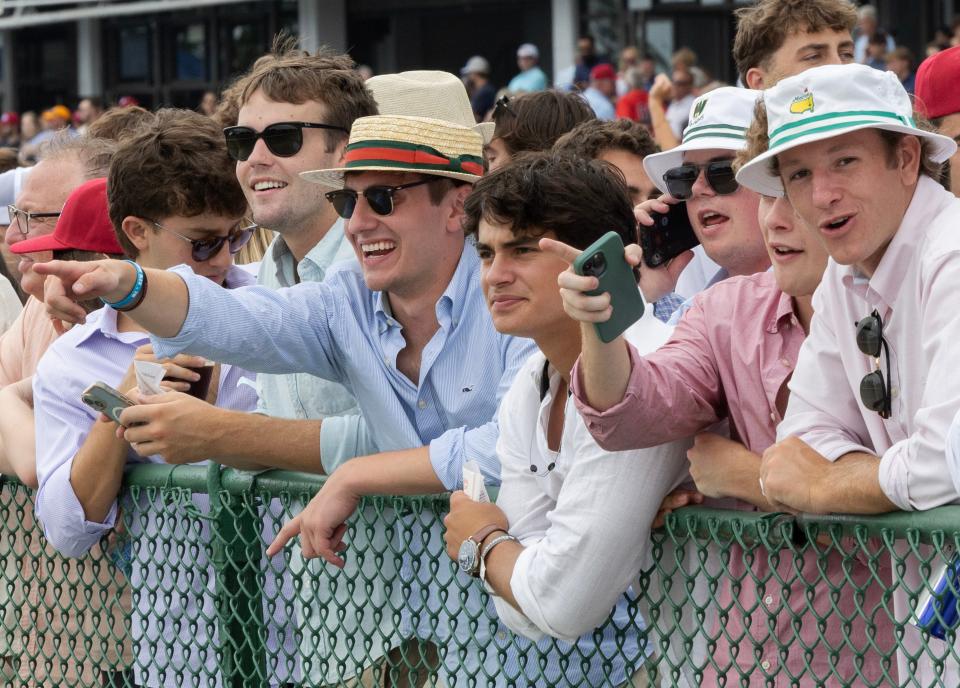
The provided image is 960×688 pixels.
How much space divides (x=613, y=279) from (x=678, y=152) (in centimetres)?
157

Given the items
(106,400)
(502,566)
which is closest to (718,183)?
(502,566)

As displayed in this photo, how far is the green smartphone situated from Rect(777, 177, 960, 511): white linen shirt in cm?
44

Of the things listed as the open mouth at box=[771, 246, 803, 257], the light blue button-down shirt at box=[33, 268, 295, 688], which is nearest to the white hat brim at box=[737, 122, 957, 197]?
the open mouth at box=[771, 246, 803, 257]

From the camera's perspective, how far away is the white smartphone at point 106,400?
11.8ft

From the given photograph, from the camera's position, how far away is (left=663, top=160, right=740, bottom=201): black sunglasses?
3.92 meters

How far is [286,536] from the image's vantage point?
3451mm

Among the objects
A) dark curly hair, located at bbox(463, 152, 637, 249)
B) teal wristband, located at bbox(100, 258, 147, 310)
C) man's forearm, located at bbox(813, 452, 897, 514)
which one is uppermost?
dark curly hair, located at bbox(463, 152, 637, 249)

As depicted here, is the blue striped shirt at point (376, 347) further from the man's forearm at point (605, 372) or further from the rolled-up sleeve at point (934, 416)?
the rolled-up sleeve at point (934, 416)

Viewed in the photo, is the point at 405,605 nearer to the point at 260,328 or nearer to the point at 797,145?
the point at 260,328

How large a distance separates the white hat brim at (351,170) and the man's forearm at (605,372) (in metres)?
0.98

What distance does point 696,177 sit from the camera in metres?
3.99

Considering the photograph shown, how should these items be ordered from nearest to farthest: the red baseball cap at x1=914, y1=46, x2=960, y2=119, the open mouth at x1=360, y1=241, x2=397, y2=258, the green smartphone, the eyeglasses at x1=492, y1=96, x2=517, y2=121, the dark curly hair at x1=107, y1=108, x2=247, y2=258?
the green smartphone, the open mouth at x1=360, y1=241, x2=397, y2=258, the red baseball cap at x1=914, y1=46, x2=960, y2=119, the dark curly hair at x1=107, y1=108, x2=247, y2=258, the eyeglasses at x1=492, y1=96, x2=517, y2=121

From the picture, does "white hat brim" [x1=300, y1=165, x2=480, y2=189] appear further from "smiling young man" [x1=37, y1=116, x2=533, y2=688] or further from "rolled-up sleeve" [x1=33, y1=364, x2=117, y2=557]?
"rolled-up sleeve" [x1=33, y1=364, x2=117, y2=557]

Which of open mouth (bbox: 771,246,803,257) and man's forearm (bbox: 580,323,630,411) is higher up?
open mouth (bbox: 771,246,803,257)
